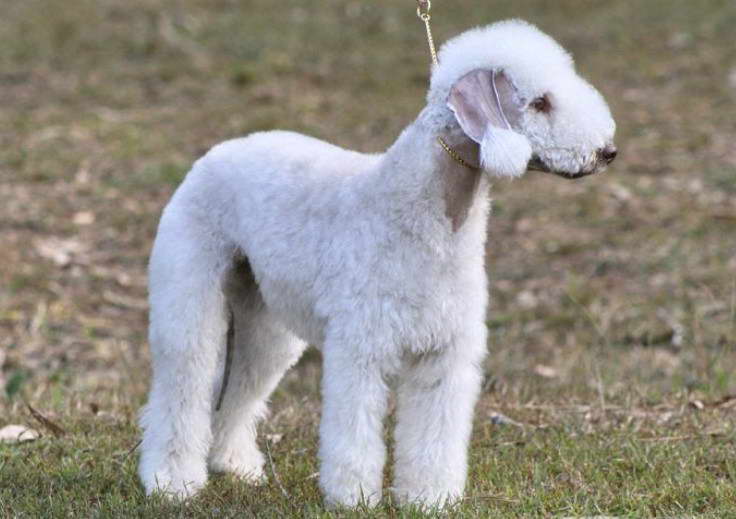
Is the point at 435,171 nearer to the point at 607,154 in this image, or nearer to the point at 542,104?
the point at 542,104

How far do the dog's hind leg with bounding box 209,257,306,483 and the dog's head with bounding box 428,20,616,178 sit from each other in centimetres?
139

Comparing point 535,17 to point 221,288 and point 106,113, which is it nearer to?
point 106,113

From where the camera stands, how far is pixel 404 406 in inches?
163

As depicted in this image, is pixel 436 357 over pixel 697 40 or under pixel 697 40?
over

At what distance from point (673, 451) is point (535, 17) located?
11844mm

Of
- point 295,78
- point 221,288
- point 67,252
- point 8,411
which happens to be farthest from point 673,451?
point 295,78

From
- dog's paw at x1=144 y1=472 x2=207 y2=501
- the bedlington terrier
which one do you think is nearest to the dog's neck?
the bedlington terrier

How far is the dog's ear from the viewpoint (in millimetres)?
3609

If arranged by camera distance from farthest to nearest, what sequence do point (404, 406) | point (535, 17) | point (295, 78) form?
point (535, 17), point (295, 78), point (404, 406)

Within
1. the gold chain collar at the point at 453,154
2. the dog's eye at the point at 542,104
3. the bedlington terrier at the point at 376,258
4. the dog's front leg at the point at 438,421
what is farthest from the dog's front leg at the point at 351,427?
the dog's eye at the point at 542,104

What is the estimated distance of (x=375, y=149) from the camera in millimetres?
10430

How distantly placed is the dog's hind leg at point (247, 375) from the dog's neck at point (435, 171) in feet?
3.36

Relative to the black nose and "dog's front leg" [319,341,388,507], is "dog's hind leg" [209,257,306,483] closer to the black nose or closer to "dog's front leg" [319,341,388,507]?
"dog's front leg" [319,341,388,507]

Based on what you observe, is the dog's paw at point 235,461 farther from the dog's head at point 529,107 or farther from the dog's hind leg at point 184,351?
the dog's head at point 529,107
